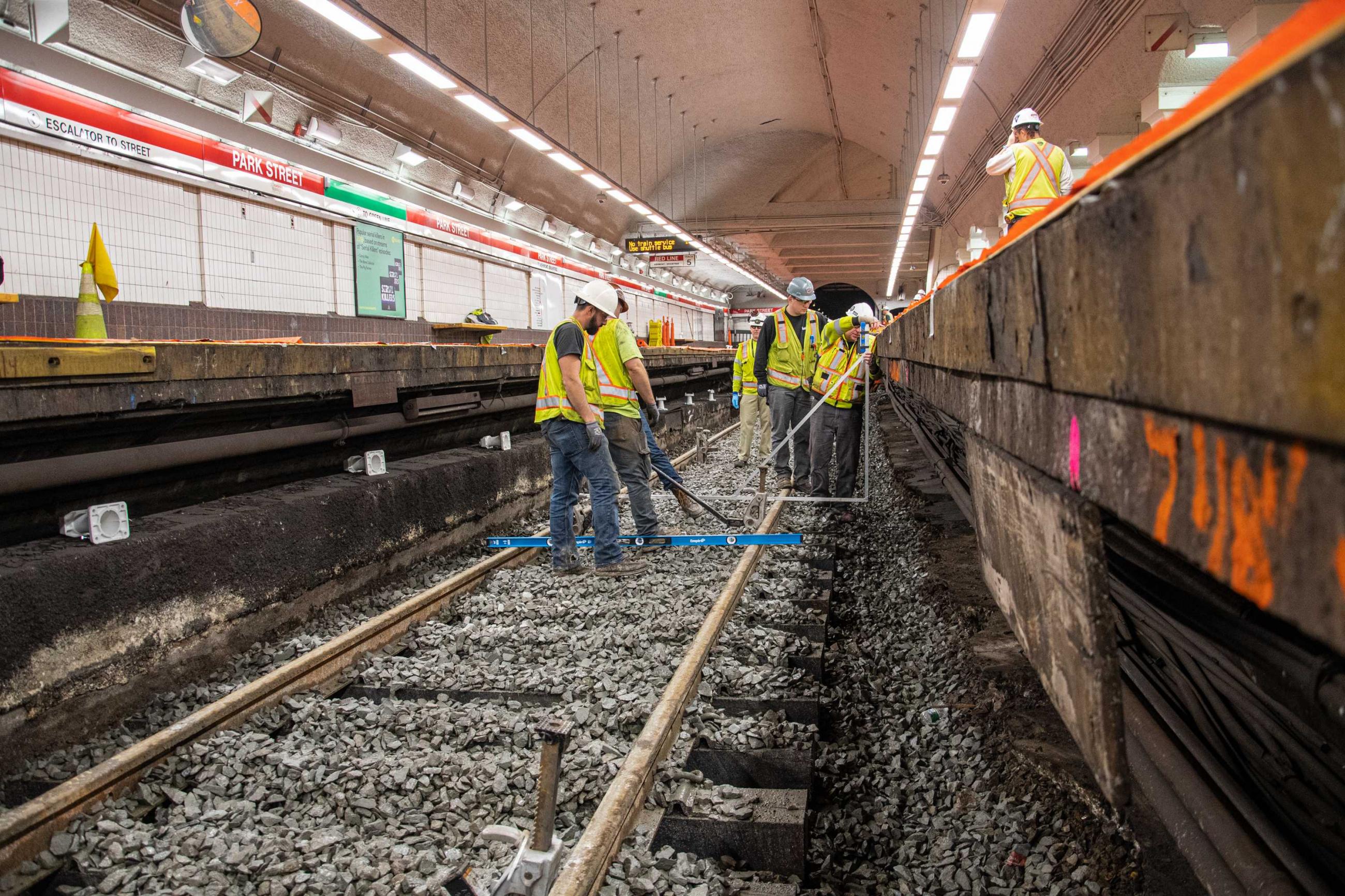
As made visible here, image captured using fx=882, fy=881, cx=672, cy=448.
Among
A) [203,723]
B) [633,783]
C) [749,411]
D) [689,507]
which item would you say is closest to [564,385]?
[689,507]

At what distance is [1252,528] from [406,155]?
45.5 ft

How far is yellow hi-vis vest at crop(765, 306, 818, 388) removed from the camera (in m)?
8.42

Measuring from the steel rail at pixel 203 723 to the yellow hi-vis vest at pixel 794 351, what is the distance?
13.6 feet

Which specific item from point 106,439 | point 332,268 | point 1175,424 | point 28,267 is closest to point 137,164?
point 28,267

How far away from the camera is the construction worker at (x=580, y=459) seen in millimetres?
5773

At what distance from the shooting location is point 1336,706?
1.23 metres

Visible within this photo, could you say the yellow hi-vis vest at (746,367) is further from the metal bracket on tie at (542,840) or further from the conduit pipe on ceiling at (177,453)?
the metal bracket on tie at (542,840)

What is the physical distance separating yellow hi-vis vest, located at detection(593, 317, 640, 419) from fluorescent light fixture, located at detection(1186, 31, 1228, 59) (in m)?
5.67

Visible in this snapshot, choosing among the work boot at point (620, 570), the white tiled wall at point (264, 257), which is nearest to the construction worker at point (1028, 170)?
the work boot at point (620, 570)

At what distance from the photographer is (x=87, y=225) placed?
8016mm

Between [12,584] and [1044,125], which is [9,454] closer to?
[12,584]

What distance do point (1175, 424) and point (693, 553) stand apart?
5.31 metres

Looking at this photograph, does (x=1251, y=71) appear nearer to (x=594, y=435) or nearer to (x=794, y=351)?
(x=594, y=435)

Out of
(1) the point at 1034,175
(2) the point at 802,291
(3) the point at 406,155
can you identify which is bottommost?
(2) the point at 802,291
